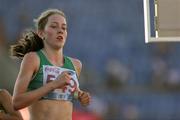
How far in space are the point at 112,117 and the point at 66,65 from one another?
2.45 m

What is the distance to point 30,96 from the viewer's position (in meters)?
1.64

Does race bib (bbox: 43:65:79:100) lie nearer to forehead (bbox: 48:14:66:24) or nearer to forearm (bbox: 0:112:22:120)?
forehead (bbox: 48:14:66:24)

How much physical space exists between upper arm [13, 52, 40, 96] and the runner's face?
0.34 feet

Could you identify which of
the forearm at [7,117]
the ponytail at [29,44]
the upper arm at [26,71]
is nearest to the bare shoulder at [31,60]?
the upper arm at [26,71]

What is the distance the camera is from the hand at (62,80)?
62.9 inches

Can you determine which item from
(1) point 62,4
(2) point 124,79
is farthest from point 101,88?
(1) point 62,4

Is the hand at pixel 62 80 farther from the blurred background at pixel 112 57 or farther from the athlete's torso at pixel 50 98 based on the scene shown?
the blurred background at pixel 112 57

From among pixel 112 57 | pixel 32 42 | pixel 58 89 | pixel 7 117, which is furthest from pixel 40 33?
pixel 112 57

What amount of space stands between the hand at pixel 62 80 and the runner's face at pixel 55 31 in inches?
7.9

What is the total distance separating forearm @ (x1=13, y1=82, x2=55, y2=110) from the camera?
5.34ft

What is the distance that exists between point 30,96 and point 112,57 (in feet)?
9.10

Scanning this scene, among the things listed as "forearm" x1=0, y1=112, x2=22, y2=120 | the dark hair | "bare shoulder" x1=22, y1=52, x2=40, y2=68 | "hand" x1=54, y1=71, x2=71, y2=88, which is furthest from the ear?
"forearm" x1=0, y1=112, x2=22, y2=120

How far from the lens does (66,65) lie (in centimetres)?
183

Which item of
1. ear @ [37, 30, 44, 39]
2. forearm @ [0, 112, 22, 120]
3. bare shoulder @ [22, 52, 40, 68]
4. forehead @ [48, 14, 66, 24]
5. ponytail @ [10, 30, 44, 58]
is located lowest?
forearm @ [0, 112, 22, 120]
